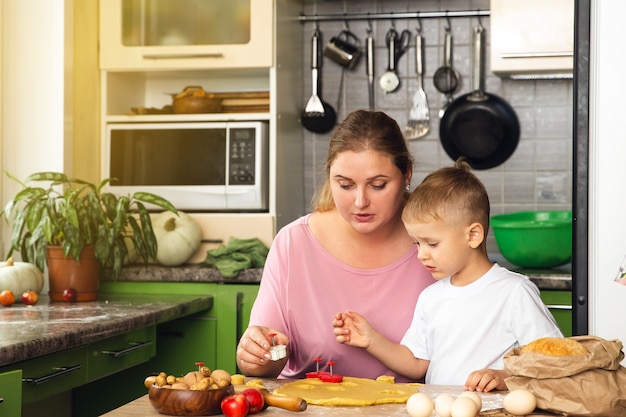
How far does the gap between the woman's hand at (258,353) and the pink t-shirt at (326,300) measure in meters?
0.24

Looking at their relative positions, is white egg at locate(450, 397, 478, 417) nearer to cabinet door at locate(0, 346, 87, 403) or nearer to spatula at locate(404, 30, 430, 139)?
cabinet door at locate(0, 346, 87, 403)

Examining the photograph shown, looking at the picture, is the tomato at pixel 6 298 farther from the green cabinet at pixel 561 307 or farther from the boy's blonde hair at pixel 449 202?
the green cabinet at pixel 561 307

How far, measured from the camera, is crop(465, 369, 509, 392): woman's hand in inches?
61.9

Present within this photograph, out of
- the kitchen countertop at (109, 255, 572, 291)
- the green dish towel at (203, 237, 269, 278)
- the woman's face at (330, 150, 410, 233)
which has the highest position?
the woman's face at (330, 150, 410, 233)

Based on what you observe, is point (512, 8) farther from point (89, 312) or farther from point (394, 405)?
point (394, 405)

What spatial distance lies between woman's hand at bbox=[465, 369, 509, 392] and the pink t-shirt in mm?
454

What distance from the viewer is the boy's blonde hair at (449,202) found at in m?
1.85

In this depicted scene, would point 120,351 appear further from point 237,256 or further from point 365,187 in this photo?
point 365,187

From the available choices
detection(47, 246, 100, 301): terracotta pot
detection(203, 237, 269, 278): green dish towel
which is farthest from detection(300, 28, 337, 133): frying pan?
detection(47, 246, 100, 301): terracotta pot

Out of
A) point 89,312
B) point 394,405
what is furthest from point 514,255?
point 394,405

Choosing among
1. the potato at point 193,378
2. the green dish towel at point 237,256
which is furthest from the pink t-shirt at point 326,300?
the green dish towel at point 237,256

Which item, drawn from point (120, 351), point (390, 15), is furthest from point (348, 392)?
point (390, 15)

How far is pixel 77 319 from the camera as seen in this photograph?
8.06ft

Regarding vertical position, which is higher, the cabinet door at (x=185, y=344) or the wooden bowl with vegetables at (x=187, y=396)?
the wooden bowl with vegetables at (x=187, y=396)
